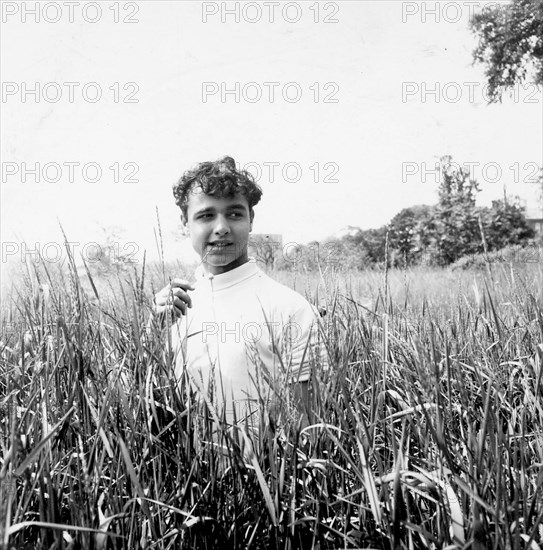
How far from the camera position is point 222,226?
1.96 metres

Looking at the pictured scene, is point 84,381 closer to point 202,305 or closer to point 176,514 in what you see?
point 176,514

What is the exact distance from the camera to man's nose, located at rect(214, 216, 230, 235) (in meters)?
1.96

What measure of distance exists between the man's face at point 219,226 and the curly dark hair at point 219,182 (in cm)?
3

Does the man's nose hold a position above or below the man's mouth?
above

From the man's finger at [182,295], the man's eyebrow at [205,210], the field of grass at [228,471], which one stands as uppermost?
the man's eyebrow at [205,210]

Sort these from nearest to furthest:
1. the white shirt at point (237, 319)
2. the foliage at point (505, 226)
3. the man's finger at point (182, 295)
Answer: the man's finger at point (182, 295)
the white shirt at point (237, 319)
the foliage at point (505, 226)

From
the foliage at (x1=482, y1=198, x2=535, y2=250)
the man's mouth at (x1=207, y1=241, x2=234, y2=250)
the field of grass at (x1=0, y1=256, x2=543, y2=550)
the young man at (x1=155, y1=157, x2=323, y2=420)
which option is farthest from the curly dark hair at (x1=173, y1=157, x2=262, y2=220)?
the foliage at (x1=482, y1=198, x2=535, y2=250)

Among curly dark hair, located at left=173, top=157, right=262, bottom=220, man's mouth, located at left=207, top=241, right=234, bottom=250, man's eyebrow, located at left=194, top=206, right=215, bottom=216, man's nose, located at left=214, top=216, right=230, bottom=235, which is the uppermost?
curly dark hair, located at left=173, top=157, right=262, bottom=220

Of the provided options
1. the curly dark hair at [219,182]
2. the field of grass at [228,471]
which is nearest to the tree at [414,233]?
the curly dark hair at [219,182]

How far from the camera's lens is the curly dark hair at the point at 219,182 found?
199 centimetres

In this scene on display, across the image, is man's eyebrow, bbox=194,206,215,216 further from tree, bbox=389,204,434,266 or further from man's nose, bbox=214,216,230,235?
tree, bbox=389,204,434,266

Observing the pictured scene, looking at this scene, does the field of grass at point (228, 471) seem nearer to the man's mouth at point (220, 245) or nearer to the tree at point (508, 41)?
the man's mouth at point (220, 245)

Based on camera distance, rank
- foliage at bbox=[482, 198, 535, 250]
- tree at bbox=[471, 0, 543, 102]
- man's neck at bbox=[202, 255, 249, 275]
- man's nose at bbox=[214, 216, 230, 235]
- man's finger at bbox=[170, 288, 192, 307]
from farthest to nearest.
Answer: foliage at bbox=[482, 198, 535, 250], tree at bbox=[471, 0, 543, 102], man's neck at bbox=[202, 255, 249, 275], man's nose at bbox=[214, 216, 230, 235], man's finger at bbox=[170, 288, 192, 307]

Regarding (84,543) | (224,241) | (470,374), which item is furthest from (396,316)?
(84,543)
